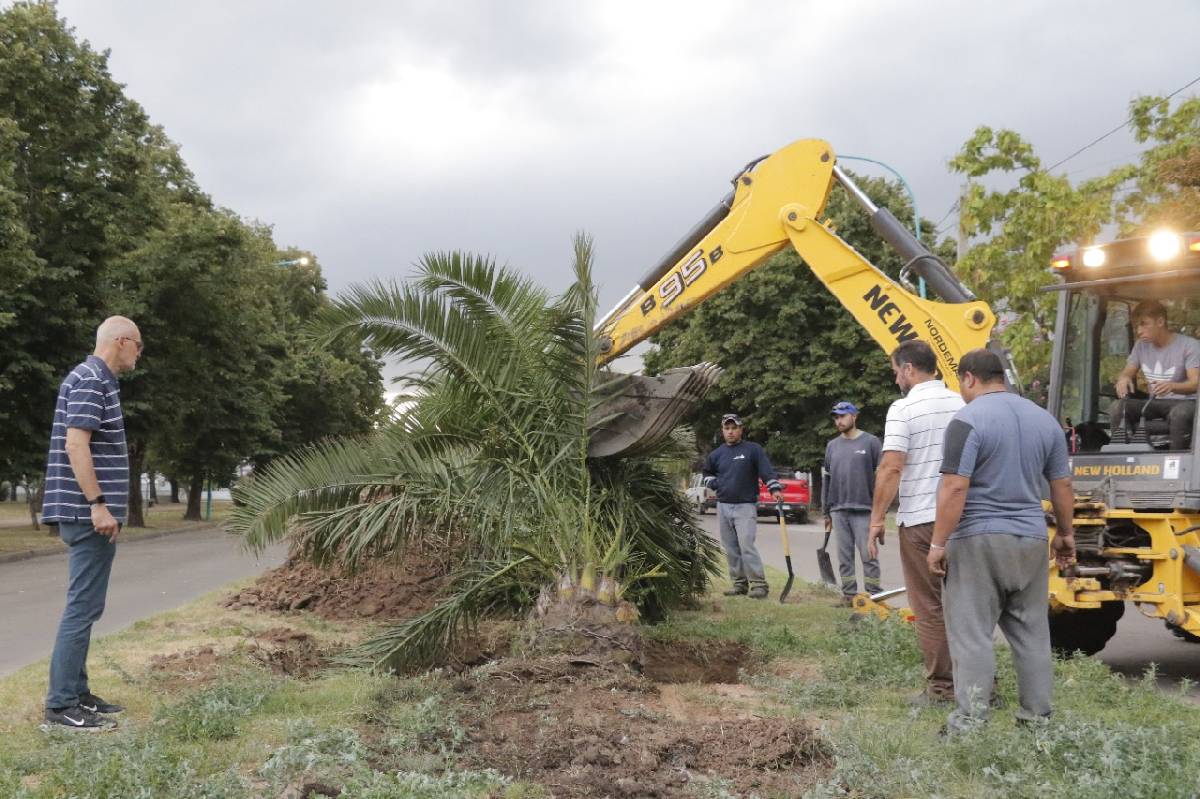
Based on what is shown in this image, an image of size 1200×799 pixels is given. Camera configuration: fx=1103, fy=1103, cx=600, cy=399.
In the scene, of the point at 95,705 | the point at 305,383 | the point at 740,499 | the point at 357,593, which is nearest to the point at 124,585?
the point at 357,593

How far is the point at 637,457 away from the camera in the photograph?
8711 millimetres

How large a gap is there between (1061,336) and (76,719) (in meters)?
7.03

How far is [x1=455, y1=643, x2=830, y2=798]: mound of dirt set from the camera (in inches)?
181

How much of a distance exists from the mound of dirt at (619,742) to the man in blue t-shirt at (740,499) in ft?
19.3

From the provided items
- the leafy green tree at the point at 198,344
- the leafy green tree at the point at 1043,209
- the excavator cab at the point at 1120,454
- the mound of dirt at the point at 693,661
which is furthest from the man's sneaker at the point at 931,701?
the leafy green tree at the point at 198,344

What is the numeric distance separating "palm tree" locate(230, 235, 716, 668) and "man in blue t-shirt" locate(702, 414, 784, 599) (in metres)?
3.35

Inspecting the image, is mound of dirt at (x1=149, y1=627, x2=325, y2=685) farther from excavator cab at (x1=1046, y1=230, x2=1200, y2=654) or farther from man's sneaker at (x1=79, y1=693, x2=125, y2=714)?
excavator cab at (x1=1046, y1=230, x2=1200, y2=654)

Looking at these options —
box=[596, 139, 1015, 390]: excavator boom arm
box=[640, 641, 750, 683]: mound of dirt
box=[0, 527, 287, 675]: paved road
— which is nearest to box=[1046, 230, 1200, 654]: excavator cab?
box=[596, 139, 1015, 390]: excavator boom arm

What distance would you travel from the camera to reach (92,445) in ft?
19.6

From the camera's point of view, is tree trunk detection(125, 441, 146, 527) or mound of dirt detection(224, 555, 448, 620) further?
tree trunk detection(125, 441, 146, 527)

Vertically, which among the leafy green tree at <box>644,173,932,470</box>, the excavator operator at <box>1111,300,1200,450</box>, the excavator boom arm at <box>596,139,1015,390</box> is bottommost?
the excavator operator at <box>1111,300,1200,450</box>

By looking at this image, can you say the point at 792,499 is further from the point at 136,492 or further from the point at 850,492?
the point at 850,492

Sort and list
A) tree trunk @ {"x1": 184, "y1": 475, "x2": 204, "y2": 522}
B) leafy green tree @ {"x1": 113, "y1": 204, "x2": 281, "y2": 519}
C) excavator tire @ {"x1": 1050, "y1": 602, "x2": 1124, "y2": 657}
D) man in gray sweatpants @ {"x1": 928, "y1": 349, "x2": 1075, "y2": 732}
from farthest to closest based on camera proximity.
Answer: tree trunk @ {"x1": 184, "y1": 475, "x2": 204, "y2": 522}, leafy green tree @ {"x1": 113, "y1": 204, "x2": 281, "y2": 519}, excavator tire @ {"x1": 1050, "y1": 602, "x2": 1124, "y2": 657}, man in gray sweatpants @ {"x1": 928, "y1": 349, "x2": 1075, "y2": 732}

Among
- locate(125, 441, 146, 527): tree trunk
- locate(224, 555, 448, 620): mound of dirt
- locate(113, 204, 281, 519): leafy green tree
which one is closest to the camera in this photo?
locate(224, 555, 448, 620): mound of dirt
